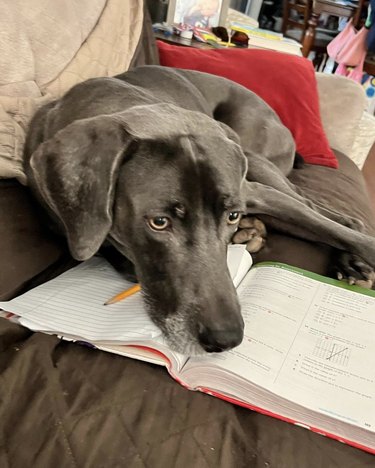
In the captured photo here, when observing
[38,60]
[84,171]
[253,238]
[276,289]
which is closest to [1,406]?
[84,171]

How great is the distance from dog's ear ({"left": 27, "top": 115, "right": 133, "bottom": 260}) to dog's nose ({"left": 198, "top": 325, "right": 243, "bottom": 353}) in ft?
1.09

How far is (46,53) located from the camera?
1503 mm

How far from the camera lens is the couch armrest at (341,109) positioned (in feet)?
8.34

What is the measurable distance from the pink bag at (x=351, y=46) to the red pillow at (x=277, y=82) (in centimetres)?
254

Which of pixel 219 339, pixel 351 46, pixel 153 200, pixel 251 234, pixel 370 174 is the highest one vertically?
pixel 153 200

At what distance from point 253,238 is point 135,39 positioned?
1.03 meters

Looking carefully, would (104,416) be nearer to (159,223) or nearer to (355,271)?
(159,223)

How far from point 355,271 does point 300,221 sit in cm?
24

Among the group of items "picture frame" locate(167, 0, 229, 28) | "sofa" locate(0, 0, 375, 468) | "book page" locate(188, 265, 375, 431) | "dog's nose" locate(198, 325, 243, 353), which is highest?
"picture frame" locate(167, 0, 229, 28)

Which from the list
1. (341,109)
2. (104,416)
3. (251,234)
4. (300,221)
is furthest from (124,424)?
(341,109)

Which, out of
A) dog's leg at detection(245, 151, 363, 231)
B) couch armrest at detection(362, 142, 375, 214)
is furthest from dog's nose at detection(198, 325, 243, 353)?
couch armrest at detection(362, 142, 375, 214)

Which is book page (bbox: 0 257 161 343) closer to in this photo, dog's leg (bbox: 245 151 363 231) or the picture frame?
dog's leg (bbox: 245 151 363 231)

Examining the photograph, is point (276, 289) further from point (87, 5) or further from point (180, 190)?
point (87, 5)

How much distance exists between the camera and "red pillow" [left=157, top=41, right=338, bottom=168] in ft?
7.52
